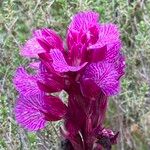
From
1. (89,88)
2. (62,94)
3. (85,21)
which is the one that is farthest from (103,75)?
(62,94)

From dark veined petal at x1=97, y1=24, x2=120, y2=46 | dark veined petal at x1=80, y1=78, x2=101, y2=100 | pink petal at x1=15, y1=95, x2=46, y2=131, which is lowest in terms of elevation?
pink petal at x1=15, y1=95, x2=46, y2=131

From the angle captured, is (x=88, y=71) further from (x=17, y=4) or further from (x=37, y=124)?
(x=17, y=4)

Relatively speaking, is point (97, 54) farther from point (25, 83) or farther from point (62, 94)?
point (62, 94)

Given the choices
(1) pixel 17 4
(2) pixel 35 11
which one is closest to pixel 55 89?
(2) pixel 35 11

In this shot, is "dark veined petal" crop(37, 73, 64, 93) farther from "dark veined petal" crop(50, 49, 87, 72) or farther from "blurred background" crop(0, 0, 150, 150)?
"blurred background" crop(0, 0, 150, 150)

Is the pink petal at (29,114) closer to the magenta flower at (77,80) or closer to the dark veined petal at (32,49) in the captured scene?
the magenta flower at (77,80)

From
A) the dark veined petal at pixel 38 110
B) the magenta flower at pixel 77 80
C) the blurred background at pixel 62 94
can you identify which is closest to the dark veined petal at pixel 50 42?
the magenta flower at pixel 77 80

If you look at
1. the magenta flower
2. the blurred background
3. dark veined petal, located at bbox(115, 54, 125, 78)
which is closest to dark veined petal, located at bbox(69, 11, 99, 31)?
the magenta flower
